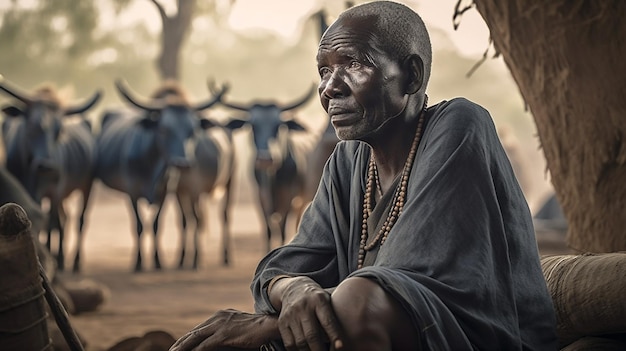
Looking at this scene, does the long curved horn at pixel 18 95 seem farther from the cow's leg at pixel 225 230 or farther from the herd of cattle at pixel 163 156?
the cow's leg at pixel 225 230

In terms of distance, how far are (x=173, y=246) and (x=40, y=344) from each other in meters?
14.4

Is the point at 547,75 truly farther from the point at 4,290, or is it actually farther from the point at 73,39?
the point at 73,39

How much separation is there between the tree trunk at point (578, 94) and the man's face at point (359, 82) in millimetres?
2055

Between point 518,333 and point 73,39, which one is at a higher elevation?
point 73,39

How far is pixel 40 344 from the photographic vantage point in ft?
11.8

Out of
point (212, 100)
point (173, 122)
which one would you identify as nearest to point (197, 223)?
point (173, 122)

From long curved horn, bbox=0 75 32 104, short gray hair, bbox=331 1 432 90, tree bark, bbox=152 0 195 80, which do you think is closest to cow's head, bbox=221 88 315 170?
long curved horn, bbox=0 75 32 104

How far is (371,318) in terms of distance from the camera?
2.53 meters

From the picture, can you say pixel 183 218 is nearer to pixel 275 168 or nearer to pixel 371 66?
pixel 275 168

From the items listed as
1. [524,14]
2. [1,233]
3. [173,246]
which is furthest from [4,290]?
[173,246]

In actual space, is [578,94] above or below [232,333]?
above

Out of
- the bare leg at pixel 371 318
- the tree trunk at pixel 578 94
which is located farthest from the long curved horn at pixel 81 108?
the bare leg at pixel 371 318

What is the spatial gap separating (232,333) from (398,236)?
552 mm

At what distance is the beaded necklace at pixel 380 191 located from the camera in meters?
3.02
